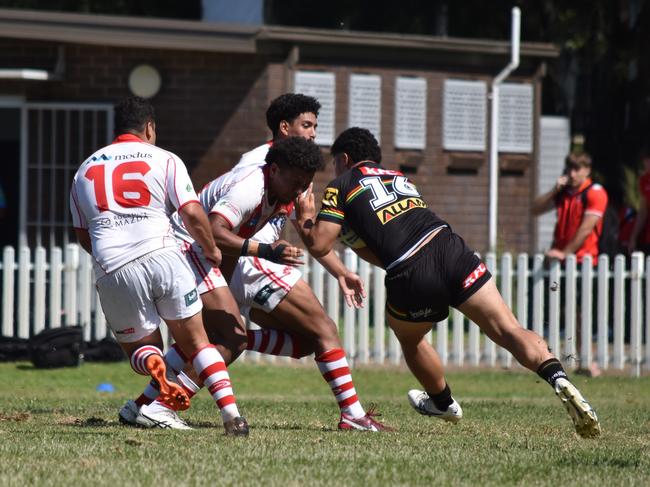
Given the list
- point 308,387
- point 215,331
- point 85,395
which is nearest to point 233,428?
point 215,331

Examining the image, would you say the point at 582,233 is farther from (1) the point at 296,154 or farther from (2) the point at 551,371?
(1) the point at 296,154

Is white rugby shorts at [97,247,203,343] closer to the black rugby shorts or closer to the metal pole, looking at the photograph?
the black rugby shorts

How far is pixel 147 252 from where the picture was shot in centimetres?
772

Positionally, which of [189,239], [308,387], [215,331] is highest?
[189,239]

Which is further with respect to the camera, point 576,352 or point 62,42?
point 62,42

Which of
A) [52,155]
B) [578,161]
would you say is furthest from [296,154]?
A: [52,155]

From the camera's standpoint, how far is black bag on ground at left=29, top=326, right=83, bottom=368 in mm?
14297

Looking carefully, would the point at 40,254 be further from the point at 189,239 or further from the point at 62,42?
the point at 189,239

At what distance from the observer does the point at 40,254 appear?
14.9 metres

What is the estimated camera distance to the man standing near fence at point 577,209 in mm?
14094

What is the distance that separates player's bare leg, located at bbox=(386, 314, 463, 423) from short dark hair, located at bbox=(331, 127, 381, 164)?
3.34 ft

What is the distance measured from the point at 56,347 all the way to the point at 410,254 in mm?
7165

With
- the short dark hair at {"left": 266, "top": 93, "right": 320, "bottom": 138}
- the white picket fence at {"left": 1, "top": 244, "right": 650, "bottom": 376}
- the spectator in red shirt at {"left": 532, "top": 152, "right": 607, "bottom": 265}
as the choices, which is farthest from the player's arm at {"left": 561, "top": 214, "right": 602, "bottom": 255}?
the short dark hair at {"left": 266, "top": 93, "right": 320, "bottom": 138}

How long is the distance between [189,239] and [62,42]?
33.9ft
